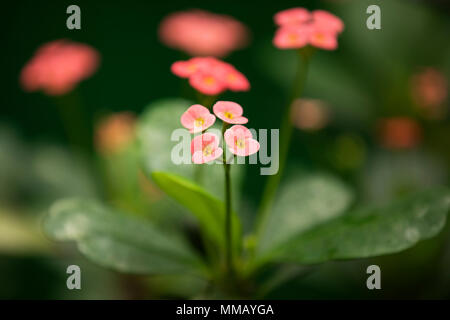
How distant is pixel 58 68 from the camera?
75 centimetres

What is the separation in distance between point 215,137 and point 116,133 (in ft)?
1.57

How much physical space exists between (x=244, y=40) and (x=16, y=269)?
2.01ft

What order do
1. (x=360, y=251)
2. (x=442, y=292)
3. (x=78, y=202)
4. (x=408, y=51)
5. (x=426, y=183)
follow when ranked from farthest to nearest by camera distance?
(x=408, y=51), (x=426, y=183), (x=442, y=292), (x=78, y=202), (x=360, y=251)

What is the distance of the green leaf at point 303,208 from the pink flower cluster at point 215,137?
0.27 m

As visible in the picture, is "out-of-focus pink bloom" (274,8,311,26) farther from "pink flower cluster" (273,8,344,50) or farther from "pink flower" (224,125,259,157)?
"pink flower" (224,125,259,157)

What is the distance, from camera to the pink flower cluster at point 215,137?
18.0 inches

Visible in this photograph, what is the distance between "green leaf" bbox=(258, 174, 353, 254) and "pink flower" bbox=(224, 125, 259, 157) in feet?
0.87

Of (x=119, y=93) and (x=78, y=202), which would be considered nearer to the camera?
(x=78, y=202)

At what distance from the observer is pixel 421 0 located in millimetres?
1212

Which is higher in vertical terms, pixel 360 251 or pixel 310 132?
pixel 310 132

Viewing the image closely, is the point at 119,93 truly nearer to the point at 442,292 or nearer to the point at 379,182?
the point at 379,182

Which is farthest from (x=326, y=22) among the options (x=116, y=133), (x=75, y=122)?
(x=75, y=122)

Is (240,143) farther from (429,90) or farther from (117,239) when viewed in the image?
(429,90)
